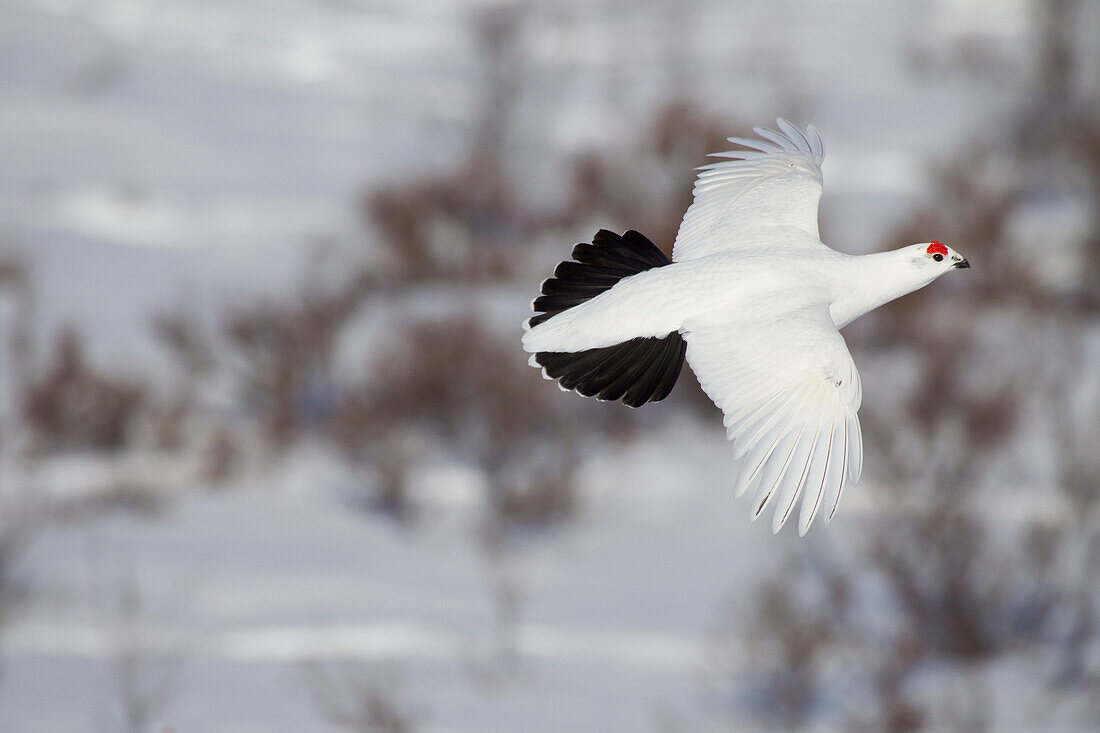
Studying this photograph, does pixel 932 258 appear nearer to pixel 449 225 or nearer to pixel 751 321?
pixel 751 321

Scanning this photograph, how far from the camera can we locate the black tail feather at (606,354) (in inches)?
174

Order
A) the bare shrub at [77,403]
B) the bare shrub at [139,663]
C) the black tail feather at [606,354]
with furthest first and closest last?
the bare shrub at [77,403] → the bare shrub at [139,663] → the black tail feather at [606,354]

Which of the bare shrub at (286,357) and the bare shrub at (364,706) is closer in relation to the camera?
the bare shrub at (364,706)

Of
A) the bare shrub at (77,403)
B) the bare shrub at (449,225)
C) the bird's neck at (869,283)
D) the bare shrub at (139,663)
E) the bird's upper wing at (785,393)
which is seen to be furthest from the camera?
the bare shrub at (449,225)

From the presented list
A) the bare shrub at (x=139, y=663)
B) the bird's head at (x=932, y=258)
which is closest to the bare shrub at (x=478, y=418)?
the bare shrub at (x=139, y=663)

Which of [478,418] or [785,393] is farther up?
[785,393]

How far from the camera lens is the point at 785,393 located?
152 inches

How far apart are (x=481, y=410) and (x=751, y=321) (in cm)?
1838

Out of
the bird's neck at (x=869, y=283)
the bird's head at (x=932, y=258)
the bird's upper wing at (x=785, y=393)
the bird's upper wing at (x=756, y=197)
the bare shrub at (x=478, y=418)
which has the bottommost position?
the bare shrub at (x=478, y=418)

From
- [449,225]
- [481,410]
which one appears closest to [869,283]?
[481,410]

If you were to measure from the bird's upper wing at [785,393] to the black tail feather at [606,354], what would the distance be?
0.51m

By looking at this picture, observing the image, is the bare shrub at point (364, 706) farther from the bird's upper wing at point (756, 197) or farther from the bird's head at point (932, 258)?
the bird's head at point (932, 258)

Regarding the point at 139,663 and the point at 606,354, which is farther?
the point at 139,663

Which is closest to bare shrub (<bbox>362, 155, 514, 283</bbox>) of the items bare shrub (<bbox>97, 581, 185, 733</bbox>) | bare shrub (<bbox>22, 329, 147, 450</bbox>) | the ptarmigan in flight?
bare shrub (<bbox>22, 329, 147, 450</bbox>)
